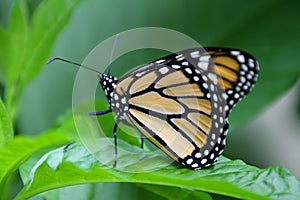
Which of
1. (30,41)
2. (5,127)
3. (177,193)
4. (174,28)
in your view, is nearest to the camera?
(5,127)

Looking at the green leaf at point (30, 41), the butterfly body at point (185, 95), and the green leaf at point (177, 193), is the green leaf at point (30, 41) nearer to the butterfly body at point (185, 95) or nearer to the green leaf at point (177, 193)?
the butterfly body at point (185, 95)

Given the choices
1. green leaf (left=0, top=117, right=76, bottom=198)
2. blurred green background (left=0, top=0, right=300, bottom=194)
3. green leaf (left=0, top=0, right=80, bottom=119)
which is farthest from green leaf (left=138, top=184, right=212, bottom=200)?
blurred green background (left=0, top=0, right=300, bottom=194)

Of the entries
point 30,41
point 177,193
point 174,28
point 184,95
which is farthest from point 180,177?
point 174,28

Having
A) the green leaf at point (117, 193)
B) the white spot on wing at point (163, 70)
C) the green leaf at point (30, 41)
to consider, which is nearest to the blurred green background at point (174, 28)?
the green leaf at point (30, 41)

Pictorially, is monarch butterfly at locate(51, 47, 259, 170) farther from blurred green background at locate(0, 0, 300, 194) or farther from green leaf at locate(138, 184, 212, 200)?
blurred green background at locate(0, 0, 300, 194)

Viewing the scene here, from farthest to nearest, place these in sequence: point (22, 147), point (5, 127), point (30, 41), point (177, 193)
Answer: point (30, 41)
point (177, 193)
point (5, 127)
point (22, 147)

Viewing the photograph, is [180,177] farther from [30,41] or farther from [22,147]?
[30,41]

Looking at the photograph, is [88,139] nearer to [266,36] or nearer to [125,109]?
[125,109]
